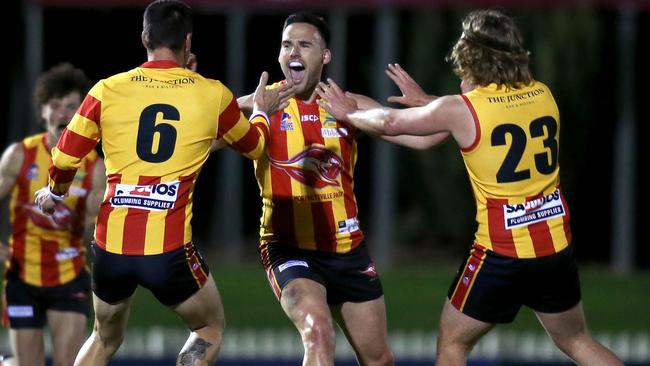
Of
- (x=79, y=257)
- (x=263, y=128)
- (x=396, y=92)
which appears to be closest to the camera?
(x=263, y=128)

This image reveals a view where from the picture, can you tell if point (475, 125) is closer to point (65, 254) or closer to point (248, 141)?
point (248, 141)

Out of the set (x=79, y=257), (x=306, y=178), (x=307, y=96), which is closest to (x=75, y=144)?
(x=306, y=178)

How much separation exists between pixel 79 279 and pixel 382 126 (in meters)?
2.35

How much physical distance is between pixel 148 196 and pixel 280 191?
3.67 feet

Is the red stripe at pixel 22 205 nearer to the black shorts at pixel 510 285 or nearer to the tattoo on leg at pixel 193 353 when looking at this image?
the tattoo on leg at pixel 193 353

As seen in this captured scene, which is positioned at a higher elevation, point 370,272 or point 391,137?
point 391,137

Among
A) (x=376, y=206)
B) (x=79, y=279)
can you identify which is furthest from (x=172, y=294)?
(x=376, y=206)

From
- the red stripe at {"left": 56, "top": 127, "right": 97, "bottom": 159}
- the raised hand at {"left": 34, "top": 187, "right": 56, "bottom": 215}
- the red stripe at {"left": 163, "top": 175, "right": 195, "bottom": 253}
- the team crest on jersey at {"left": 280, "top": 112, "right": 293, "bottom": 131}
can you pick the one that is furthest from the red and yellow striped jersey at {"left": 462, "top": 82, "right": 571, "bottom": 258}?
A: the raised hand at {"left": 34, "top": 187, "right": 56, "bottom": 215}

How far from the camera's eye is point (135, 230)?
6.41 meters

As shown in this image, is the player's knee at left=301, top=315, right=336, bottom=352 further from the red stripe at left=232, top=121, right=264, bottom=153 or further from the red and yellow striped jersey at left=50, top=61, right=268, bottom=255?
the red stripe at left=232, top=121, right=264, bottom=153

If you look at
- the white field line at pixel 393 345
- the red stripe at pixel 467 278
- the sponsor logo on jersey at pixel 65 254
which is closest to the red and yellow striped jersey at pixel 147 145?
the red stripe at pixel 467 278

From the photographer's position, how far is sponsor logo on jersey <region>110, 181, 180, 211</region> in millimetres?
6387

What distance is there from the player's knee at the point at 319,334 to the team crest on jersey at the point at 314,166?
2.95 ft

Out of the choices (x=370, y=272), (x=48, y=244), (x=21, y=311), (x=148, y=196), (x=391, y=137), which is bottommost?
(x=21, y=311)
